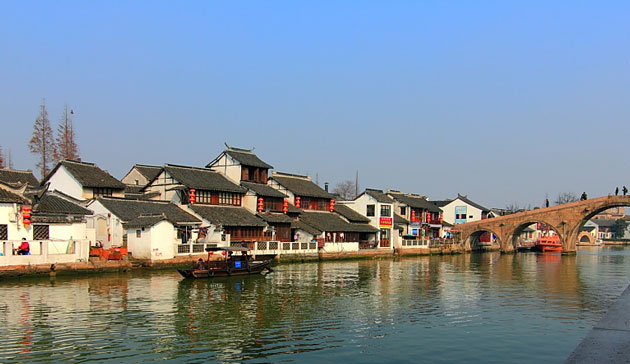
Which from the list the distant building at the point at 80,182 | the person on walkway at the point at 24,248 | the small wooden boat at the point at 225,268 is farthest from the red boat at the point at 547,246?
the person on walkway at the point at 24,248

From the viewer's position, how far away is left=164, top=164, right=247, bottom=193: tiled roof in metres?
58.6

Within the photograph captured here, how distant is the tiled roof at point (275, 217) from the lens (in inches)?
2453

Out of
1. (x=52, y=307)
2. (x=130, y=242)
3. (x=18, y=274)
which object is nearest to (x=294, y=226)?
(x=130, y=242)

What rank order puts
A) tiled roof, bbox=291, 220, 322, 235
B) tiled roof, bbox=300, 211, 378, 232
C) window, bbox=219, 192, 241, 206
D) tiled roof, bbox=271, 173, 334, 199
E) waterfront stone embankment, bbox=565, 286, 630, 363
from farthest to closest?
tiled roof, bbox=271, 173, 334, 199, tiled roof, bbox=300, 211, 378, 232, tiled roof, bbox=291, 220, 322, 235, window, bbox=219, 192, 241, 206, waterfront stone embankment, bbox=565, 286, 630, 363

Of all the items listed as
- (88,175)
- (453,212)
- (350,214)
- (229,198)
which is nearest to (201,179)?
(229,198)

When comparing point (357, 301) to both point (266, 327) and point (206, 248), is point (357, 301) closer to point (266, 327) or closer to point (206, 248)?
point (266, 327)

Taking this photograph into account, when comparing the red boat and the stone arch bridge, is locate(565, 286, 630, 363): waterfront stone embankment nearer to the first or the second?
the stone arch bridge

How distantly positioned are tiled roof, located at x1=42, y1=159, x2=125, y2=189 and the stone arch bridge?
210 ft

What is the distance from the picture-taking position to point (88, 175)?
57.0 metres

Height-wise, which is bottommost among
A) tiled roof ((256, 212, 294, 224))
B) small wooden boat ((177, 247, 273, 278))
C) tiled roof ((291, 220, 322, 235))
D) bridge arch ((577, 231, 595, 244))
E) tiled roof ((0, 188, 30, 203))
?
bridge arch ((577, 231, 595, 244))

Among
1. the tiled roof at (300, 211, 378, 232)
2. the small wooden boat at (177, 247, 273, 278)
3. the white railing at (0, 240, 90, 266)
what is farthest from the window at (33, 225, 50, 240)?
the tiled roof at (300, 211, 378, 232)

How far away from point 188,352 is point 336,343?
18.7ft

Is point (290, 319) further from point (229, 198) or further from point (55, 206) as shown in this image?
point (229, 198)

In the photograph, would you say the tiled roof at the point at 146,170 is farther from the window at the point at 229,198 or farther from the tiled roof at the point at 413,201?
the tiled roof at the point at 413,201
